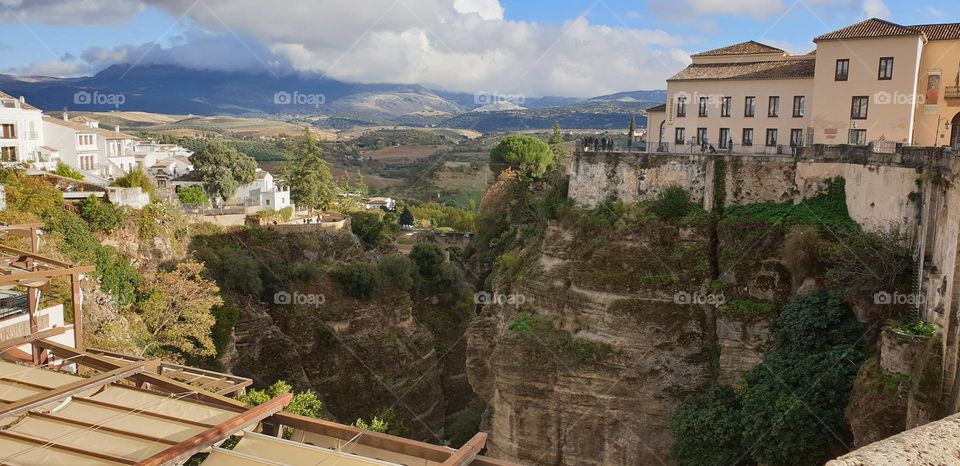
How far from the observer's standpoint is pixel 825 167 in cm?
2353

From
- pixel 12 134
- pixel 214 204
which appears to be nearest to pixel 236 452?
pixel 12 134

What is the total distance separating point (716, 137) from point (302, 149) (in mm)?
30531

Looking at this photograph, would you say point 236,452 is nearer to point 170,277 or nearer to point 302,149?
point 170,277

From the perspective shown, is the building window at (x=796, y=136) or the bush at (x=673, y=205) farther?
the building window at (x=796, y=136)

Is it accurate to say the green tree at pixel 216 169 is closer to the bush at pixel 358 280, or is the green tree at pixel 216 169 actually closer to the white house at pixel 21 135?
the white house at pixel 21 135

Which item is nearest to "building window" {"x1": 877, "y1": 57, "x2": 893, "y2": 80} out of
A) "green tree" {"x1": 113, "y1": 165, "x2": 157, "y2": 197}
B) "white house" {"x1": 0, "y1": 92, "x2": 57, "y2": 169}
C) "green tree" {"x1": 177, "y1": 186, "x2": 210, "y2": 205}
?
"green tree" {"x1": 113, "y1": 165, "x2": 157, "y2": 197}

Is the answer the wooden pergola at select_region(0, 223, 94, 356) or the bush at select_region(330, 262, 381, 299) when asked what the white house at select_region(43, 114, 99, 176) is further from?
the wooden pergola at select_region(0, 223, 94, 356)

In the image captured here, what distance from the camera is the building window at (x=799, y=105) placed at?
27.5m

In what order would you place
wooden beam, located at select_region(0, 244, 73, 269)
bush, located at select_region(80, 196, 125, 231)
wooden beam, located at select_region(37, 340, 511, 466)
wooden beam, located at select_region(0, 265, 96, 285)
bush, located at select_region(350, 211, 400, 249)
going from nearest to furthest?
1. wooden beam, located at select_region(37, 340, 511, 466)
2. wooden beam, located at select_region(0, 265, 96, 285)
3. wooden beam, located at select_region(0, 244, 73, 269)
4. bush, located at select_region(80, 196, 125, 231)
5. bush, located at select_region(350, 211, 400, 249)

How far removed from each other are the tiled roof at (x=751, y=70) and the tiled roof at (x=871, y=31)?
6.01 ft

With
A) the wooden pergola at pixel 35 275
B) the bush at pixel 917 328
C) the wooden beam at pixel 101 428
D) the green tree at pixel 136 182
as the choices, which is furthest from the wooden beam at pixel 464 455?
the green tree at pixel 136 182

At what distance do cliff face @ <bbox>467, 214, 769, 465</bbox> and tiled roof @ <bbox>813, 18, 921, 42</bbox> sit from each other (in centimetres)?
851

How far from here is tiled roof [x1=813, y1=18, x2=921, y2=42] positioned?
24938 mm

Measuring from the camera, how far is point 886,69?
25.3 m
